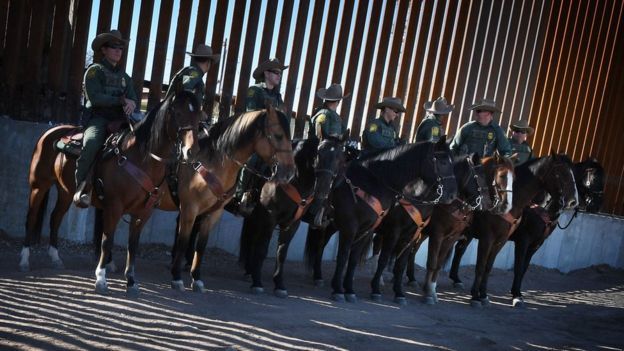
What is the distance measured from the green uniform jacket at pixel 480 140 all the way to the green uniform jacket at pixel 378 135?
1491 millimetres

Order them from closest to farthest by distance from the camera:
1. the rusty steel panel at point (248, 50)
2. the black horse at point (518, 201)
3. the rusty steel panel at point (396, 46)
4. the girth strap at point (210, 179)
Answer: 1. the girth strap at point (210, 179)
2. the black horse at point (518, 201)
3. the rusty steel panel at point (248, 50)
4. the rusty steel panel at point (396, 46)

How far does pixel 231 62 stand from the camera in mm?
11414

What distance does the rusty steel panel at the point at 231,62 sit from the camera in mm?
11336

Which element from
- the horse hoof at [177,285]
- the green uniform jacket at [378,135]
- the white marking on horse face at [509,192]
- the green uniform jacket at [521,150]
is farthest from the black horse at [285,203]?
the green uniform jacket at [521,150]

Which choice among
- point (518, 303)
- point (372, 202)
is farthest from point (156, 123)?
point (518, 303)

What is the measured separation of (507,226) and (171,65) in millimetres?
5920

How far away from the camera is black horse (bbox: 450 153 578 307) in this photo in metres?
10.2

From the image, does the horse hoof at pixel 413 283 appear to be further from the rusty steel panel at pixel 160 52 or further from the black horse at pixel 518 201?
the rusty steel panel at pixel 160 52

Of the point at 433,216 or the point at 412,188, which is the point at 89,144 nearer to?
the point at 412,188

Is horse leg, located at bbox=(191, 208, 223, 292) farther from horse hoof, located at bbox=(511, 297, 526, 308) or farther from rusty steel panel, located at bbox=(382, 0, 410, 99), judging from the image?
rusty steel panel, located at bbox=(382, 0, 410, 99)

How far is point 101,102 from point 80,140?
1.95ft

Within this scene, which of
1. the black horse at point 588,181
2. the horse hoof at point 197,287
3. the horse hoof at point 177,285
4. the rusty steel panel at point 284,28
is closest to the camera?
the horse hoof at point 177,285

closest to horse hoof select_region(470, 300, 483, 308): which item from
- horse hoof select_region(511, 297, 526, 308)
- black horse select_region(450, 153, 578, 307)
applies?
black horse select_region(450, 153, 578, 307)

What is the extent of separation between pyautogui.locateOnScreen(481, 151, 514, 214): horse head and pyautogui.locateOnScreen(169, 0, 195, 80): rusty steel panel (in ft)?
16.8
